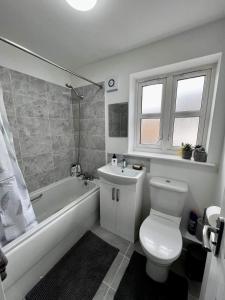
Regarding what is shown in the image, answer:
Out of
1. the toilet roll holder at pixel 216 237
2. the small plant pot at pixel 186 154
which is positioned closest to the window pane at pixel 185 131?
the small plant pot at pixel 186 154

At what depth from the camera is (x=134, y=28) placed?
1298 millimetres

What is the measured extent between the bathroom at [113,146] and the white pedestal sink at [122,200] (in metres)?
0.02

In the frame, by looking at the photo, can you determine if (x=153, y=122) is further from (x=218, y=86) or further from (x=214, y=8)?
(x=214, y=8)

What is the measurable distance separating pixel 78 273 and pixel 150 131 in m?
1.80

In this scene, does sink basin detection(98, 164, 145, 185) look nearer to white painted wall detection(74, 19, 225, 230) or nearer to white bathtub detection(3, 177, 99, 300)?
white painted wall detection(74, 19, 225, 230)

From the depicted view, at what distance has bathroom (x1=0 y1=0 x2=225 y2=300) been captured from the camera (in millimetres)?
1096

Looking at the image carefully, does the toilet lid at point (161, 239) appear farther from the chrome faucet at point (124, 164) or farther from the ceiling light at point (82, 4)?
the ceiling light at point (82, 4)

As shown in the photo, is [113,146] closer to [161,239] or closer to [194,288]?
[161,239]

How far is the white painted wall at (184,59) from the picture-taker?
4.07 feet

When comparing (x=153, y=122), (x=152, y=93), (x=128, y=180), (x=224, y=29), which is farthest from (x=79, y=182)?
(x=224, y=29)

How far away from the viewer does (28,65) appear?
1.71 meters

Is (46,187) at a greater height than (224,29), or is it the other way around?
(224,29)

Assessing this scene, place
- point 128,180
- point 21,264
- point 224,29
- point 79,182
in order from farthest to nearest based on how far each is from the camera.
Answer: point 79,182, point 128,180, point 224,29, point 21,264

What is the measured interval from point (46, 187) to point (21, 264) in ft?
3.60
